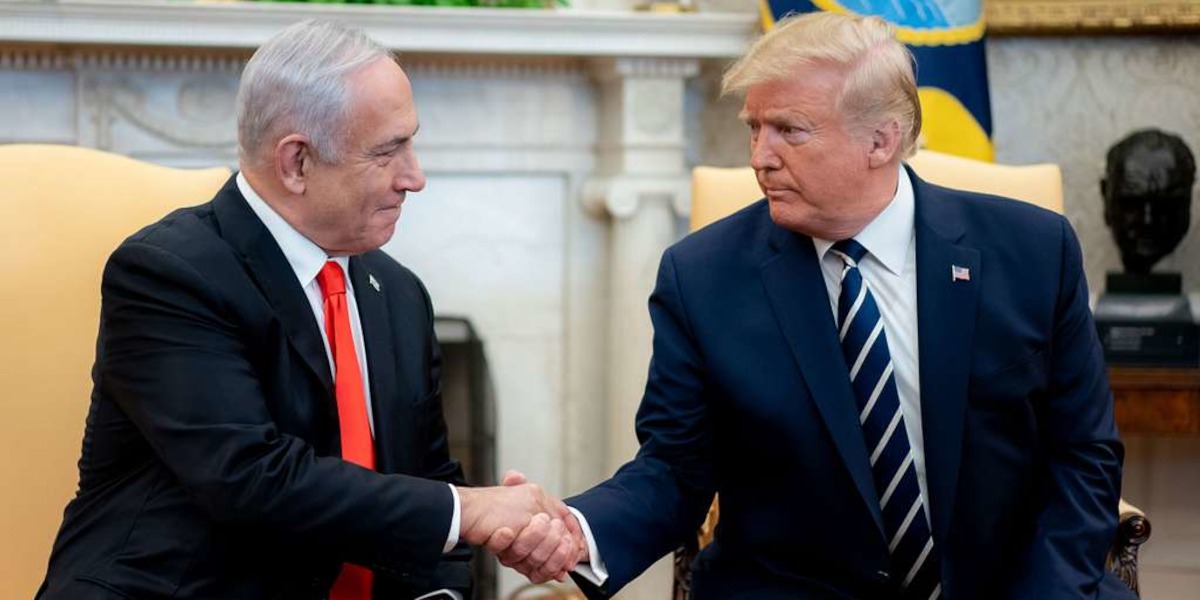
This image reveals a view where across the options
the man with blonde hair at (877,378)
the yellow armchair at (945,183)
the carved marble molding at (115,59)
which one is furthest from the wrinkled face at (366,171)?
the carved marble molding at (115,59)

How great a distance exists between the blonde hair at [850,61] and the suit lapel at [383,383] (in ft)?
2.17

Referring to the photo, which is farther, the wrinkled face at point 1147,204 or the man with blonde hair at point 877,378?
the wrinkled face at point 1147,204

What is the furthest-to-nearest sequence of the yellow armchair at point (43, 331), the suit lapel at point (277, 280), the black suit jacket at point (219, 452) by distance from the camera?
the yellow armchair at point (43, 331) → the suit lapel at point (277, 280) → the black suit jacket at point (219, 452)

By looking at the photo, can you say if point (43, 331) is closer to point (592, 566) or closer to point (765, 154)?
point (592, 566)

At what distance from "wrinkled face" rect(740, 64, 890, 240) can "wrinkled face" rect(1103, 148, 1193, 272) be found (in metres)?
1.90

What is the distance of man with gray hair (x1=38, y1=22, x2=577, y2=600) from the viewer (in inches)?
83.5

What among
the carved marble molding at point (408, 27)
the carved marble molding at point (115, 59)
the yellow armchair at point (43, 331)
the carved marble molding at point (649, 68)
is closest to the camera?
the yellow armchair at point (43, 331)

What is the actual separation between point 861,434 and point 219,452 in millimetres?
951

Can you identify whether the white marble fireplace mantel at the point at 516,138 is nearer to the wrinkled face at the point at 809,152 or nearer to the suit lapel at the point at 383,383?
the suit lapel at the point at 383,383

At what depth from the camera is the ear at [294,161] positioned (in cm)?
224

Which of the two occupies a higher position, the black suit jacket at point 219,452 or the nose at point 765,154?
the nose at point 765,154

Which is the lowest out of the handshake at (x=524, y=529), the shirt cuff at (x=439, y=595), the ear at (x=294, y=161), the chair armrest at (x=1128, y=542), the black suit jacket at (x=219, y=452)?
the chair armrest at (x=1128, y=542)

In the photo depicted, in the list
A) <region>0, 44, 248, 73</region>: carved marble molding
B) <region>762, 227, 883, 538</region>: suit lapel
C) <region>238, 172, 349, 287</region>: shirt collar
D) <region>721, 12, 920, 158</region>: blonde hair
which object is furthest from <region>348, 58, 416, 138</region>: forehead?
<region>0, 44, 248, 73</region>: carved marble molding

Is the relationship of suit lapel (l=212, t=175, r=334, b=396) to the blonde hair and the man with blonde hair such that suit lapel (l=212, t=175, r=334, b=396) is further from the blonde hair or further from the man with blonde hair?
the blonde hair
